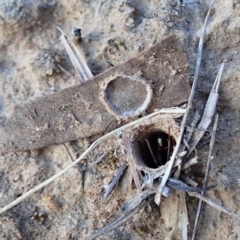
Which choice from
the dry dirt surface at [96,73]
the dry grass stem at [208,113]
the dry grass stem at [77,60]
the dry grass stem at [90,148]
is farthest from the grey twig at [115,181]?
the dry grass stem at [77,60]

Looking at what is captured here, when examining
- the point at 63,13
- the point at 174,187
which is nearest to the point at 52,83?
the point at 63,13

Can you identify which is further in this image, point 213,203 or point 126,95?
point 126,95

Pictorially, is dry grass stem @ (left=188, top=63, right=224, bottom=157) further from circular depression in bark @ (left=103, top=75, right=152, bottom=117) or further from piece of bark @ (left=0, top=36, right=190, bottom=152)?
circular depression in bark @ (left=103, top=75, right=152, bottom=117)

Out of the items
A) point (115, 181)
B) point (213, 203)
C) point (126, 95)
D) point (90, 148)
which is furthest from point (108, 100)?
point (213, 203)

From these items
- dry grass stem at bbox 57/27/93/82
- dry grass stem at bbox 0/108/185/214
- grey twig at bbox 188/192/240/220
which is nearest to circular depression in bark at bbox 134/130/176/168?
dry grass stem at bbox 0/108/185/214

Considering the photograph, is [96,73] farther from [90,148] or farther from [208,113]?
[208,113]

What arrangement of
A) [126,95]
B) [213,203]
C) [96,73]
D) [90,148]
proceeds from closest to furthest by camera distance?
[213,203] → [90,148] → [126,95] → [96,73]

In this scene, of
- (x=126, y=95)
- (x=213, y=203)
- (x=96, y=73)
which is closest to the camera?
(x=213, y=203)

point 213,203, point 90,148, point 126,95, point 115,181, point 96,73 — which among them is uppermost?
point 96,73
